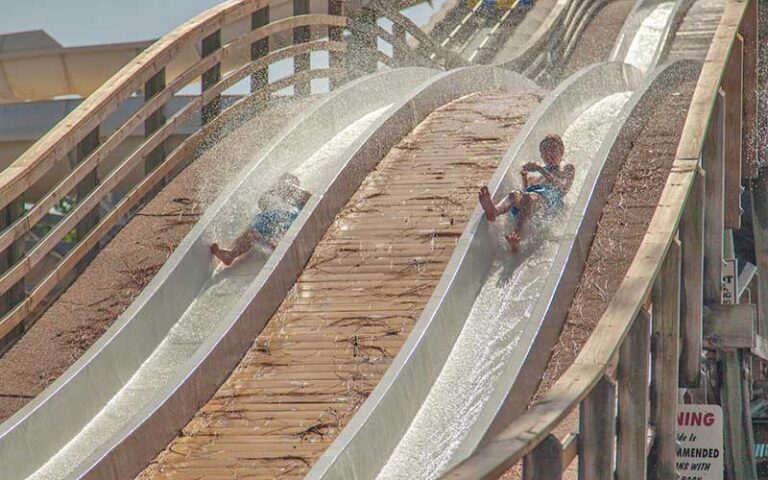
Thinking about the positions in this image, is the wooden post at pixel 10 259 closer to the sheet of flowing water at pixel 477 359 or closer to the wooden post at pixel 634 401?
the sheet of flowing water at pixel 477 359

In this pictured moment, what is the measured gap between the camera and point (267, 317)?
9.66 m

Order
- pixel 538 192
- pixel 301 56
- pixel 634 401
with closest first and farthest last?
pixel 634 401
pixel 538 192
pixel 301 56

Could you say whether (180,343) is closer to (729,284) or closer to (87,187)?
(87,187)

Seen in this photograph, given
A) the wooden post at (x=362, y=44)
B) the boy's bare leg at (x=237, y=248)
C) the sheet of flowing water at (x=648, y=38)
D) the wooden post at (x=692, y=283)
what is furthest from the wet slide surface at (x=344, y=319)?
the sheet of flowing water at (x=648, y=38)

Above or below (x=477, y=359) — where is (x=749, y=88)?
above

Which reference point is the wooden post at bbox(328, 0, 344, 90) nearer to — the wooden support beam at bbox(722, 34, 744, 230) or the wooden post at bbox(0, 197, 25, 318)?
the wooden support beam at bbox(722, 34, 744, 230)

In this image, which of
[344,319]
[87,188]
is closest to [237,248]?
[87,188]

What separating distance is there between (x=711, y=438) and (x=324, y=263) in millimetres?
2881

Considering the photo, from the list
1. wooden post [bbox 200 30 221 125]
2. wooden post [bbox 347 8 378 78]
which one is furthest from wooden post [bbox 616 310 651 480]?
wooden post [bbox 347 8 378 78]

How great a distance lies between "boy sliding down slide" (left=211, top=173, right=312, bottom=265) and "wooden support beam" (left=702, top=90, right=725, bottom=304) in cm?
287

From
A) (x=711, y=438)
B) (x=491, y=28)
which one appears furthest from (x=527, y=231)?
(x=491, y=28)

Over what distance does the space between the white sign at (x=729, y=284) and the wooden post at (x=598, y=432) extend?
4517 mm

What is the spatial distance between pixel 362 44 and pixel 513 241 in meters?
7.28

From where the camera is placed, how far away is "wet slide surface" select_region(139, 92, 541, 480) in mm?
8242
